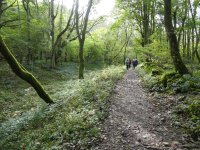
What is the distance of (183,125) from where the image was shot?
7.39 metres

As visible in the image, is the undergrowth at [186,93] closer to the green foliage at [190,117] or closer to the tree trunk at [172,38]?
the green foliage at [190,117]

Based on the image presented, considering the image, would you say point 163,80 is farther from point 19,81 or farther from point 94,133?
point 19,81

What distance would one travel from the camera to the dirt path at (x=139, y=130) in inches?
250

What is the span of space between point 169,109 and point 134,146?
3509 mm

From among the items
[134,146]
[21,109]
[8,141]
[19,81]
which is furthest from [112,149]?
[19,81]

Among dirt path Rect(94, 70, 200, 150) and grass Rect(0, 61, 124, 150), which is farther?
grass Rect(0, 61, 124, 150)

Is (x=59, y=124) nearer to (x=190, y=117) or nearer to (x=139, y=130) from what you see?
(x=139, y=130)

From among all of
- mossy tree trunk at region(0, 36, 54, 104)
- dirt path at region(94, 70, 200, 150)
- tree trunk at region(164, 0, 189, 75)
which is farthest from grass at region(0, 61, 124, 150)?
tree trunk at region(164, 0, 189, 75)

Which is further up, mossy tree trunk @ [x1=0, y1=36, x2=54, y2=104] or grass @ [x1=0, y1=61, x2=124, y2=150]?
mossy tree trunk @ [x1=0, y1=36, x2=54, y2=104]

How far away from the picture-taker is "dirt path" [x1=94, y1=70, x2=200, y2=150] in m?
6.36

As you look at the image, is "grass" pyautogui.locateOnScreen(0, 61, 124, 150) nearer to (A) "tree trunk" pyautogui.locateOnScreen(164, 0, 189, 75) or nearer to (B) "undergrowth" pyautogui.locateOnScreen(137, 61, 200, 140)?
(B) "undergrowth" pyautogui.locateOnScreen(137, 61, 200, 140)

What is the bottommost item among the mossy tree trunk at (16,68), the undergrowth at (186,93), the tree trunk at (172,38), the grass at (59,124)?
the grass at (59,124)

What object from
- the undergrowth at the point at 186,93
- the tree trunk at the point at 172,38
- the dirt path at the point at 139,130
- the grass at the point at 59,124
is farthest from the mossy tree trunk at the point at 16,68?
the tree trunk at the point at 172,38

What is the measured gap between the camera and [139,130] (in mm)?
7340
